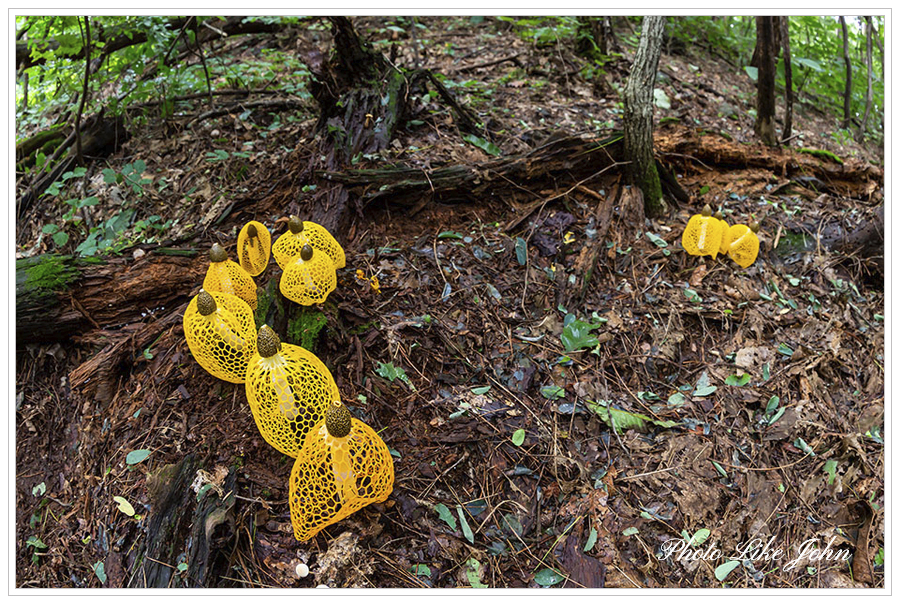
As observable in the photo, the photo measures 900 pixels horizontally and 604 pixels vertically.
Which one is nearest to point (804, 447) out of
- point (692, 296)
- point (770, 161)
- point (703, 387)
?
point (703, 387)

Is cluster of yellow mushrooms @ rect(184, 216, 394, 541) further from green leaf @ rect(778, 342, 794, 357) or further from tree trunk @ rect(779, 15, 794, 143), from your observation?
tree trunk @ rect(779, 15, 794, 143)

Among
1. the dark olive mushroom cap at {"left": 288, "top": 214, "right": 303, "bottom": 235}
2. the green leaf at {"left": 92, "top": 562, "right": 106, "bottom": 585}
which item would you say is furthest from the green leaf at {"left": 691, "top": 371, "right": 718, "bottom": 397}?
the green leaf at {"left": 92, "top": 562, "right": 106, "bottom": 585}

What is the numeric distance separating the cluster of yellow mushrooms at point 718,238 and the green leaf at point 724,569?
2.45 metres

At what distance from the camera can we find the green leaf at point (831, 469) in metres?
3.08

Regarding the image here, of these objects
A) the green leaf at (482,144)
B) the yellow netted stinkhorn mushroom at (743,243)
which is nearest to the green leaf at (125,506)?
the green leaf at (482,144)

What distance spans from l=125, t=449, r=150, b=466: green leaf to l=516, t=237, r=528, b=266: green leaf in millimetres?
2845

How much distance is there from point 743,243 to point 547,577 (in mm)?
3131

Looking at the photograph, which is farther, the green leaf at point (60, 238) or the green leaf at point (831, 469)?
the green leaf at point (60, 238)

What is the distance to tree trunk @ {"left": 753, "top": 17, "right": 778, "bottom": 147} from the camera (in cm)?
504

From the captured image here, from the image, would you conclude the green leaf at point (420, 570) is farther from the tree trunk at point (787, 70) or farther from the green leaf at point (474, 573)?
the tree trunk at point (787, 70)
